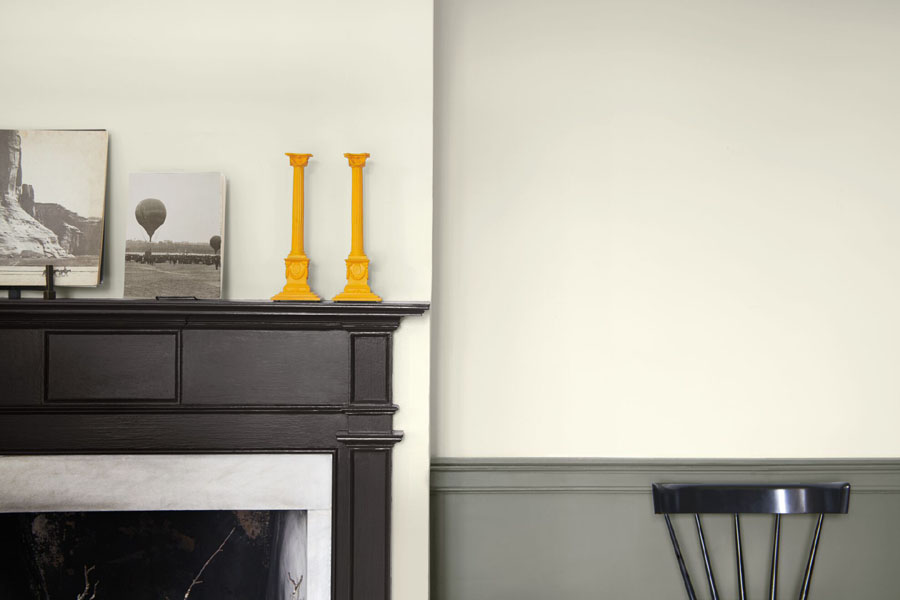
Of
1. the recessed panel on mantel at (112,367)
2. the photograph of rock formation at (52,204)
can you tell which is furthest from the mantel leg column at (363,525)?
the photograph of rock formation at (52,204)

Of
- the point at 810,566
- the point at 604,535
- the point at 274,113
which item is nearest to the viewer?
the point at 274,113

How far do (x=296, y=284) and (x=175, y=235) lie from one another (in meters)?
0.38

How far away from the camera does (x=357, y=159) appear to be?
2.12 m

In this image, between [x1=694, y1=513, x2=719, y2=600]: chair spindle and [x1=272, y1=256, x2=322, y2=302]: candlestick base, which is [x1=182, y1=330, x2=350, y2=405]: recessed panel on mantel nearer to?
[x1=272, y1=256, x2=322, y2=302]: candlestick base

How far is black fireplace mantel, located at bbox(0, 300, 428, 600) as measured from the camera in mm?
2088

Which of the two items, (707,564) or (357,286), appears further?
(707,564)

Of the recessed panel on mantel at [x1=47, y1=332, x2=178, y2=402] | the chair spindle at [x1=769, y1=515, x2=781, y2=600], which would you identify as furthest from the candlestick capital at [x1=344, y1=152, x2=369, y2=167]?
the chair spindle at [x1=769, y1=515, x2=781, y2=600]

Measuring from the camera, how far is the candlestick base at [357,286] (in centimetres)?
212

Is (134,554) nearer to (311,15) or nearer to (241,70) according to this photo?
(241,70)

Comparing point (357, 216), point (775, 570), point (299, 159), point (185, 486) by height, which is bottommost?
point (775, 570)

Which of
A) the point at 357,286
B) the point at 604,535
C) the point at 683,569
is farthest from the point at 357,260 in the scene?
the point at 683,569

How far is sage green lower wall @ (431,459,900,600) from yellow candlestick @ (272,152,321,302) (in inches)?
32.2

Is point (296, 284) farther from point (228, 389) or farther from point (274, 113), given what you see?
point (274, 113)

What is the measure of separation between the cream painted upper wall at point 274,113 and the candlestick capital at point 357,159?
9 centimetres
